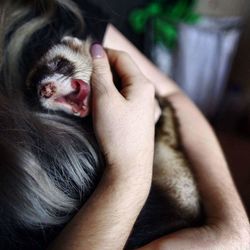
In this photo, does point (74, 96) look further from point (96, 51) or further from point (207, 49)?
point (207, 49)

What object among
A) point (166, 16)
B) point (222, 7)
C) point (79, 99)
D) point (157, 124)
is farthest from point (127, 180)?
point (222, 7)

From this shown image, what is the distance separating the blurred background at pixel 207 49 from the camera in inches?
58.1

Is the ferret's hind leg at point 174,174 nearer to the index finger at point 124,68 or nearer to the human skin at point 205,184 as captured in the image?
the human skin at point 205,184

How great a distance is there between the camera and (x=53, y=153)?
595mm

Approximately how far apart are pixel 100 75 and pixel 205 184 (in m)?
0.34

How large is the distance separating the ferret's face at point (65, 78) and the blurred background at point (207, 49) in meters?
0.68

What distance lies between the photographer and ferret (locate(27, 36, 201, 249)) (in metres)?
0.65

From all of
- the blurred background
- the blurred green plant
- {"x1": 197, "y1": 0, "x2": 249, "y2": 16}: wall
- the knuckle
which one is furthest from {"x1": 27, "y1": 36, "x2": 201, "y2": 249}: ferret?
{"x1": 197, "y1": 0, "x2": 249, "y2": 16}: wall

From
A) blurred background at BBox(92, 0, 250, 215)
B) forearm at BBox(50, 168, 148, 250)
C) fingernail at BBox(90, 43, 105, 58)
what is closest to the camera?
forearm at BBox(50, 168, 148, 250)

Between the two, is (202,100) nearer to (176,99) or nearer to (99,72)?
(176,99)

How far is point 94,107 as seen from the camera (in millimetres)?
629

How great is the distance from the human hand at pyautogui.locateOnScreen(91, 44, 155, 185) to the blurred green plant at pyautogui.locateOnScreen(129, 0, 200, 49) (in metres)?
0.84

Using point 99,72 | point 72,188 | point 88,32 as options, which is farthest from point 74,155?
point 88,32

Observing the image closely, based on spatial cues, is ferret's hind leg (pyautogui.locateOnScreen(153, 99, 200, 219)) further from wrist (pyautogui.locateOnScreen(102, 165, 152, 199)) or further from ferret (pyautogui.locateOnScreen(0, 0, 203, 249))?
wrist (pyautogui.locateOnScreen(102, 165, 152, 199))
